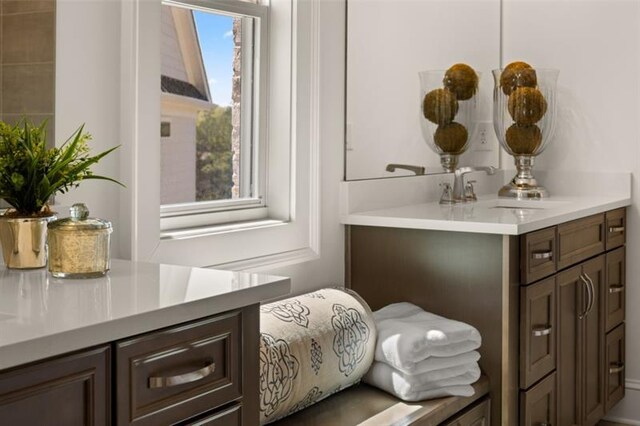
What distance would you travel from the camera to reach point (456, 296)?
247 centimetres

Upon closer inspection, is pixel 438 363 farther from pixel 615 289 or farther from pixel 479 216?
pixel 615 289

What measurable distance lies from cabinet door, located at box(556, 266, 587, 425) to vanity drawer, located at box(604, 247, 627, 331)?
39cm

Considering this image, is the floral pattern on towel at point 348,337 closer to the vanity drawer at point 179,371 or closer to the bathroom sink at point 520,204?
the vanity drawer at point 179,371

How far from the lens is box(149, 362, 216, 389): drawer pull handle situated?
126cm

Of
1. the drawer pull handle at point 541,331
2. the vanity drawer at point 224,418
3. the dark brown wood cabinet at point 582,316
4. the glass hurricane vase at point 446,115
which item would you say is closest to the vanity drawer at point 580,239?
the dark brown wood cabinet at point 582,316

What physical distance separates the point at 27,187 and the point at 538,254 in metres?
1.51

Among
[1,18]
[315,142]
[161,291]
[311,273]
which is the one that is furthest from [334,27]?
[161,291]

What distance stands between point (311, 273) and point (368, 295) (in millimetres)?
212

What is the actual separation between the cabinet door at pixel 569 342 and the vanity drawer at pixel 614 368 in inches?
14.4

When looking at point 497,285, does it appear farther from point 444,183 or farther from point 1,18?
point 1,18

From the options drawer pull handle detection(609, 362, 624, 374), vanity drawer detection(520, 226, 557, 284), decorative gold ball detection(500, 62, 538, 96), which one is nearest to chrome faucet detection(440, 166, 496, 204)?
decorative gold ball detection(500, 62, 538, 96)

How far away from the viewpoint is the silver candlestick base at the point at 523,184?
3.36 m

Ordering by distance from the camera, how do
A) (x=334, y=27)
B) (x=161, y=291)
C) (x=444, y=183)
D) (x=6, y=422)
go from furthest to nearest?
(x=444, y=183), (x=334, y=27), (x=161, y=291), (x=6, y=422)

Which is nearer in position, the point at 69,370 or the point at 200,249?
the point at 69,370
